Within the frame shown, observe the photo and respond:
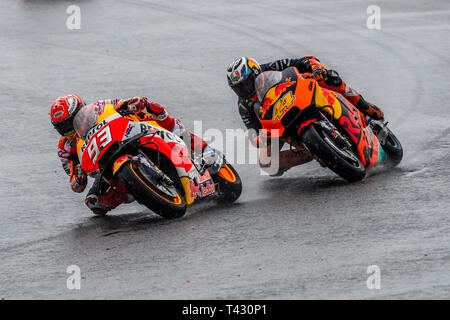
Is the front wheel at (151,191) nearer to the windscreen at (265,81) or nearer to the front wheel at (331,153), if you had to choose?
the front wheel at (331,153)

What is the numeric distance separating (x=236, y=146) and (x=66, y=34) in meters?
8.02

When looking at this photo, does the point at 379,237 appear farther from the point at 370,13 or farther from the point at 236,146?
the point at 370,13

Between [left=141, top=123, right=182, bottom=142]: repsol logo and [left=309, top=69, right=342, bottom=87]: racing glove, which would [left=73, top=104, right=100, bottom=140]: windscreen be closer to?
[left=141, top=123, right=182, bottom=142]: repsol logo

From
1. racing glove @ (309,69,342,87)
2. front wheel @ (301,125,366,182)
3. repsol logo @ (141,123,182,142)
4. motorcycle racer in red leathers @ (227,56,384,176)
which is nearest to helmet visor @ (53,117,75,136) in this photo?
repsol logo @ (141,123,182,142)

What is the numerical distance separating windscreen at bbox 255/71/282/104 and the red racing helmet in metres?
1.89

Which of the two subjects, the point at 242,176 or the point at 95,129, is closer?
the point at 95,129

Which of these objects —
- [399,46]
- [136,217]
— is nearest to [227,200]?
[136,217]

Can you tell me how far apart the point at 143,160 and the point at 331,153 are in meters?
1.88

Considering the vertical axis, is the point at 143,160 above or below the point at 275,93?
below

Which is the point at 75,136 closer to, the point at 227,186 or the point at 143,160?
the point at 143,160

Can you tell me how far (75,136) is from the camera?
8.85 metres

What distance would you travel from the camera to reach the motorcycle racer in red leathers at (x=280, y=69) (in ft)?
30.5

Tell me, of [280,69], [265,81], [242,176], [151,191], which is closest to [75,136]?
[151,191]

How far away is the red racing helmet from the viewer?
8625 mm
